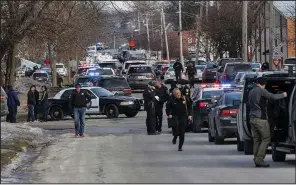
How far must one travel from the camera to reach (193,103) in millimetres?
26375

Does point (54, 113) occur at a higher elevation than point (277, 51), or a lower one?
lower

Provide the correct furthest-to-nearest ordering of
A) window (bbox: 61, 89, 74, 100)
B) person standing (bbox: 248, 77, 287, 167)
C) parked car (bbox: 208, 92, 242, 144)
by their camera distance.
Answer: window (bbox: 61, 89, 74, 100) → parked car (bbox: 208, 92, 242, 144) → person standing (bbox: 248, 77, 287, 167)

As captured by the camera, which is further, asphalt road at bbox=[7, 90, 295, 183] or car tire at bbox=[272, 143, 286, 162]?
car tire at bbox=[272, 143, 286, 162]

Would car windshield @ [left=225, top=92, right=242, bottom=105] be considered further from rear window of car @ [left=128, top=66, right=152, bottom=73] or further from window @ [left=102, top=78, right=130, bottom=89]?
rear window of car @ [left=128, top=66, right=152, bottom=73]

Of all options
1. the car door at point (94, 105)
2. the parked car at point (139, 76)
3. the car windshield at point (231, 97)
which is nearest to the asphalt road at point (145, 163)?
the car windshield at point (231, 97)

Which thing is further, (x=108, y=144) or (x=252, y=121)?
(x=108, y=144)

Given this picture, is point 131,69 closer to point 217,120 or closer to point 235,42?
point 235,42

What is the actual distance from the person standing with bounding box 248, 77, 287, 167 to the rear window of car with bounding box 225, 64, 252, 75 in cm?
2861

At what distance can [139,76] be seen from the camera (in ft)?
169

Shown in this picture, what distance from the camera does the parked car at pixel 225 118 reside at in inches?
830

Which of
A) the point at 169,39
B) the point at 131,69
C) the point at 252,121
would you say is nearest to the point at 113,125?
the point at 252,121

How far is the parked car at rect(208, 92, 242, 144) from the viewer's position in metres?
21.1

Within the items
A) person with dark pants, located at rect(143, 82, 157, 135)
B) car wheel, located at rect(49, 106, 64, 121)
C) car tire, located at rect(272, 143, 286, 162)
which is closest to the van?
car tire, located at rect(272, 143, 286, 162)

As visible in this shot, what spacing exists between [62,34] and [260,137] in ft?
48.1
